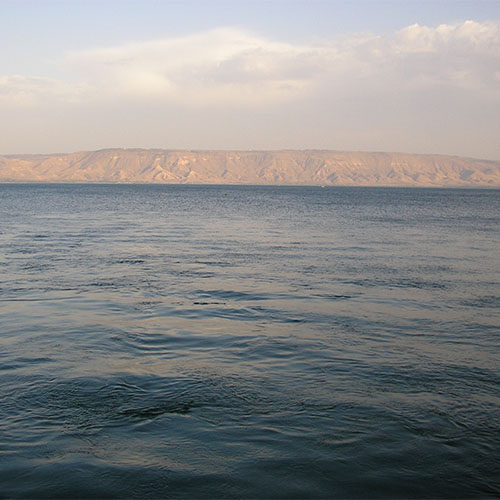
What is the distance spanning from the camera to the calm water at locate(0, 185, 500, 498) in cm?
699

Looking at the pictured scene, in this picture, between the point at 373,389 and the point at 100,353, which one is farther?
the point at 100,353

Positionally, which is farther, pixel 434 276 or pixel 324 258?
pixel 324 258

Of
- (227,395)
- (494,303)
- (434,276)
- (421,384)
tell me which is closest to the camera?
(227,395)

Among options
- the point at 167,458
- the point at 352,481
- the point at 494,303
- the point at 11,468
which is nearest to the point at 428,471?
the point at 352,481

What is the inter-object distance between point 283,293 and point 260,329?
455 cm

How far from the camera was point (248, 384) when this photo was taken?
9883 mm

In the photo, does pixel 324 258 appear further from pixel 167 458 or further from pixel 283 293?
pixel 167 458

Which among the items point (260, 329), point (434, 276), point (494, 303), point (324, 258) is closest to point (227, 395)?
point (260, 329)

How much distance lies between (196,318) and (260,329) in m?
1.98

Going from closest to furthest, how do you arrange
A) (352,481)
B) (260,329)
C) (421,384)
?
1. (352,481)
2. (421,384)
3. (260,329)

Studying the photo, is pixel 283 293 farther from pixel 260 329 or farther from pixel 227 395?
pixel 227 395

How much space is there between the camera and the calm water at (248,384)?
699 centimetres

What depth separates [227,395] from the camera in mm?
9359

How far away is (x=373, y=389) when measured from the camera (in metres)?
9.70
